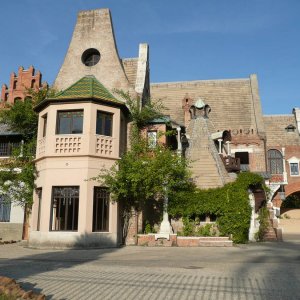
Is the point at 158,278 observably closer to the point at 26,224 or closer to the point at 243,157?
the point at 26,224

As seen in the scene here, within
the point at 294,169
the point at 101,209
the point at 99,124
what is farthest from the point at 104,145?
the point at 294,169

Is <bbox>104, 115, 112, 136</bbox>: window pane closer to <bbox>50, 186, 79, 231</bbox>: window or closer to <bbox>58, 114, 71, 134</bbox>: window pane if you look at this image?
<bbox>58, 114, 71, 134</bbox>: window pane

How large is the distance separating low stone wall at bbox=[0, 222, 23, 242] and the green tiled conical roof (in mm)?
8065

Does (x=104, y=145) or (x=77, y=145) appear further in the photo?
(x=104, y=145)

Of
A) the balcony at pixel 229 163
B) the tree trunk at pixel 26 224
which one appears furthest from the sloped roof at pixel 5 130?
the balcony at pixel 229 163

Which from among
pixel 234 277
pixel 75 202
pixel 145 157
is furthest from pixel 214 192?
pixel 234 277

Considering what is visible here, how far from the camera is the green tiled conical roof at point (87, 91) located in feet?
60.1

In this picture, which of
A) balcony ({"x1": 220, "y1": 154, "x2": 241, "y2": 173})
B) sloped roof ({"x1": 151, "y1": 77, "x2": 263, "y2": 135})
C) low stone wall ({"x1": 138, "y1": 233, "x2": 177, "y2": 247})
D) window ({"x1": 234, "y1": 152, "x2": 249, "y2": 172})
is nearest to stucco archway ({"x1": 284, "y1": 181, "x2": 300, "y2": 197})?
window ({"x1": 234, "y1": 152, "x2": 249, "y2": 172})

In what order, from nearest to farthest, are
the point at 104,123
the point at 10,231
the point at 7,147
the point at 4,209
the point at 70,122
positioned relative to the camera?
the point at 70,122 → the point at 104,123 → the point at 10,231 → the point at 4,209 → the point at 7,147

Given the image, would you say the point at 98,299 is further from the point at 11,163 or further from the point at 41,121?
the point at 11,163

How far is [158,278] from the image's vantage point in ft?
28.1

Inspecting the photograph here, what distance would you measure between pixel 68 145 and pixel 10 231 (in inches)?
282

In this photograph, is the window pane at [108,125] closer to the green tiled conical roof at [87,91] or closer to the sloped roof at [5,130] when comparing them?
the green tiled conical roof at [87,91]

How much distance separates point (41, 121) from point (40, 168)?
265 cm
